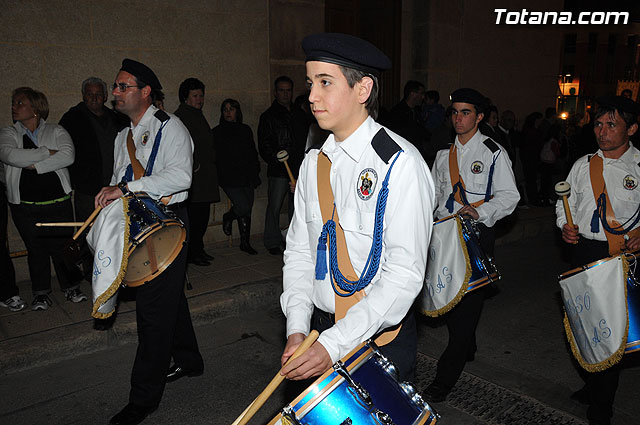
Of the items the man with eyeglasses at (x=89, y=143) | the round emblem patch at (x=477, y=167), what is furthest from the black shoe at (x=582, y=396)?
the man with eyeglasses at (x=89, y=143)

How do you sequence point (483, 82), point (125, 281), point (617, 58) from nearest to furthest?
point (125, 281)
point (483, 82)
point (617, 58)

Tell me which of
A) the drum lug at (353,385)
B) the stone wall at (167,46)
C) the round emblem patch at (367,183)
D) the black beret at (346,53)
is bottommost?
the drum lug at (353,385)

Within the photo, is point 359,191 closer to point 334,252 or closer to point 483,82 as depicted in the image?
point 334,252

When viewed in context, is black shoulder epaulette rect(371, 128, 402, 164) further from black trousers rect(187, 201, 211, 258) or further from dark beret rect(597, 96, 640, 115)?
black trousers rect(187, 201, 211, 258)

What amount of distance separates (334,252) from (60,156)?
4166 mm

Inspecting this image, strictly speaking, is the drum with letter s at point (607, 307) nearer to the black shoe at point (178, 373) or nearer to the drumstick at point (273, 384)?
the drumstick at point (273, 384)

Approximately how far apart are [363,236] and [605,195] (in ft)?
7.67

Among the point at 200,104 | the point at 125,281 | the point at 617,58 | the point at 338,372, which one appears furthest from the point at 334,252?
the point at 617,58

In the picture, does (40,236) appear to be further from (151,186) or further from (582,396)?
Result: (582,396)

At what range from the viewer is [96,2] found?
6.33 meters

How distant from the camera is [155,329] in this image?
11.5ft

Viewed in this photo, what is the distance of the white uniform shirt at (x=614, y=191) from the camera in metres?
3.51

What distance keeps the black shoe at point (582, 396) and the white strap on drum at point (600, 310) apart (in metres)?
0.69

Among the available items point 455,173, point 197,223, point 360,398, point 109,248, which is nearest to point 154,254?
point 109,248
